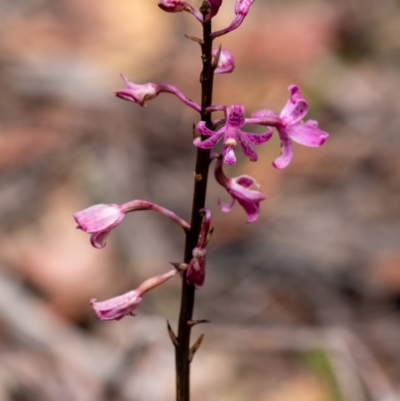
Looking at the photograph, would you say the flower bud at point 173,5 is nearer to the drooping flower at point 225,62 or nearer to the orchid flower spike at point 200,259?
the drooping flower at point 225,62

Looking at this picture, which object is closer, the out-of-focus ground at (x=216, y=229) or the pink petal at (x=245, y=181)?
the pink petal at (x=245, y=181)

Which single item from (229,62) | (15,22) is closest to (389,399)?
(229,62)

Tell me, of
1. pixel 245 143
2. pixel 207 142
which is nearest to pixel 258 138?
pixel 245 143

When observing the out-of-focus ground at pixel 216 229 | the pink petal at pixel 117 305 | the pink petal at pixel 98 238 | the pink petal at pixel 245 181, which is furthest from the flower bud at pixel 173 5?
the out-of-focus ground at pixel 216 229

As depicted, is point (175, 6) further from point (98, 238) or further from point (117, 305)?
point (117, 305)

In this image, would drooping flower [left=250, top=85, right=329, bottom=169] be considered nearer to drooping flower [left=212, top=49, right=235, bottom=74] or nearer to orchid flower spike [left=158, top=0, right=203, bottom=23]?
drooping flower [left=212, top=49, right=235, bottom=74]
